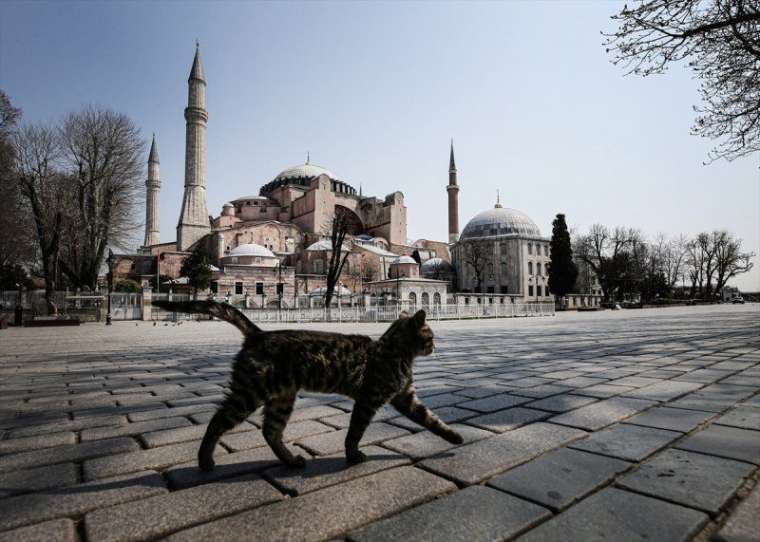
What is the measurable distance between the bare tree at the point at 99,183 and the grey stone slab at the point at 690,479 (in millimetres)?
28669

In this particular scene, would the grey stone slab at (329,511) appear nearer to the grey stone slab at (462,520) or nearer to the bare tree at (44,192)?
the grey stone slab at (462,520)

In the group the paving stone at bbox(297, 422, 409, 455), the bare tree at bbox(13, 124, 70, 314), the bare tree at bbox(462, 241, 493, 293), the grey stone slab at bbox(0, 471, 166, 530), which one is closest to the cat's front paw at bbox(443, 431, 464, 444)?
the paving stone at bbox(297, 422, 409, 455)

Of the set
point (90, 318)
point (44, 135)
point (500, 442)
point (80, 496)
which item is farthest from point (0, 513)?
point (44, 135)

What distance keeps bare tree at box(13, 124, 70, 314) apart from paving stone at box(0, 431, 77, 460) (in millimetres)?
23446

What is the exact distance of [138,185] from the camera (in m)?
27.2

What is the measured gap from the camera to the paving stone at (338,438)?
95.1 inches

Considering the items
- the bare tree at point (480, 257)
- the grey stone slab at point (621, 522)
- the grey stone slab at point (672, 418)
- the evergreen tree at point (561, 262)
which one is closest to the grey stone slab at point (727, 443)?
the grey stone slab at point (672, 418)

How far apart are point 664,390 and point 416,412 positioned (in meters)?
2.97

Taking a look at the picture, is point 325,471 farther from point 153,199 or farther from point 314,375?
point 153,199

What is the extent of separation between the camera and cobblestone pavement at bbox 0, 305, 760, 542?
60.4 inches

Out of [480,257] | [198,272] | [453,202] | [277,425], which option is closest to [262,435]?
[277,425]

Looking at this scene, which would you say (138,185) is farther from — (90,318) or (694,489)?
→ (694,489)

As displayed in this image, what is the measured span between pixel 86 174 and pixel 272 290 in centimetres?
2052

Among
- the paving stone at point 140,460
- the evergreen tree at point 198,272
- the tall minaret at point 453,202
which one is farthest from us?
the tall minaret at point 453,202
